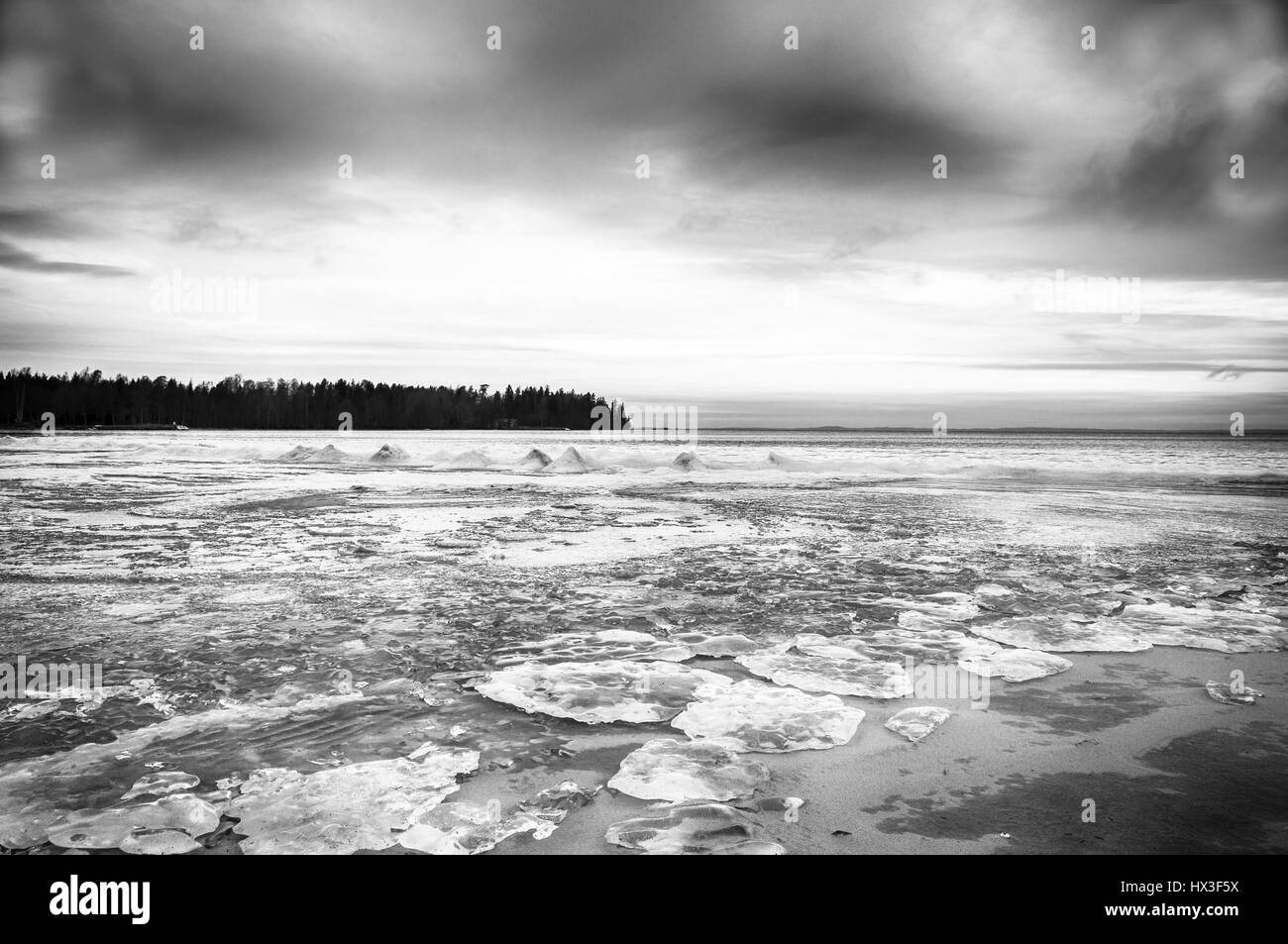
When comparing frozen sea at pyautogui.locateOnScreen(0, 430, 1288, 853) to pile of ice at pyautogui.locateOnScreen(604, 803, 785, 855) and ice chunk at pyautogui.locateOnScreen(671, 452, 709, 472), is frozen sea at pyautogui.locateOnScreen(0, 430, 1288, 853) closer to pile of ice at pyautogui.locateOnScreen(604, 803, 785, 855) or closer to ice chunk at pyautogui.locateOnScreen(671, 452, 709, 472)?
pile of ice at pyautogui.locateOnScreen(604, 803, 785, 855)

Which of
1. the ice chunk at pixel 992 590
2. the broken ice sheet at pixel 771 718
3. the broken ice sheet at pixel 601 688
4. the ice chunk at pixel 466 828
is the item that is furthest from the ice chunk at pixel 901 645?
the ice chunk at pixel 466 828

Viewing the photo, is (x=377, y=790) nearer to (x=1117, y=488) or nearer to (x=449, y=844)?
(x=449, y=844)

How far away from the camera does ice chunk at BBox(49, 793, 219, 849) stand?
225 cm

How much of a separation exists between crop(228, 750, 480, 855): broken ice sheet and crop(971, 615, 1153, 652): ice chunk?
144 inches

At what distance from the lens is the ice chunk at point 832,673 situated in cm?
375

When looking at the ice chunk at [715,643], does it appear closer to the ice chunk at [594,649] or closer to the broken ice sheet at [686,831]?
the ice chunk at [594,649]

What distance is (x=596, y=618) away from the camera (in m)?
5.18

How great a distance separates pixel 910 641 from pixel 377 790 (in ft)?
11.2

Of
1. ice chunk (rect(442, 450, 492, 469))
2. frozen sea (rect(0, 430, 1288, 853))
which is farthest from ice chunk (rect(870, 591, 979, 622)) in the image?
ice chunk (rect(442, 450, 492, 469))

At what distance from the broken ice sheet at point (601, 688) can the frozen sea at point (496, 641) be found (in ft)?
0.06

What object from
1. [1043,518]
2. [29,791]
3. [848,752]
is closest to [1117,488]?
[1043,518]

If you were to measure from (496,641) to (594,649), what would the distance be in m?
0.66

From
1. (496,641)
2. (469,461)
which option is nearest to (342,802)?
(496,641)

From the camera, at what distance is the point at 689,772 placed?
2.79 metres
